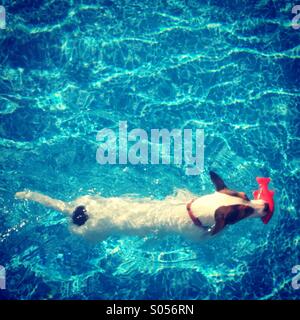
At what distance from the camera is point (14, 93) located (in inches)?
301

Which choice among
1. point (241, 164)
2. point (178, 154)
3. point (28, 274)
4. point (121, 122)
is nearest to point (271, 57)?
point (241, 164)

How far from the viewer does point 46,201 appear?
632 centimetres

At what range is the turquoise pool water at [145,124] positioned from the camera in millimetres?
6609

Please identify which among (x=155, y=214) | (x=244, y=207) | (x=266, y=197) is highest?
(x=266, y=197)

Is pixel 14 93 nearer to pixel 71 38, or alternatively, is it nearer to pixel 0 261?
pixel 71 38

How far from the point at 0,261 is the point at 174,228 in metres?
3.44

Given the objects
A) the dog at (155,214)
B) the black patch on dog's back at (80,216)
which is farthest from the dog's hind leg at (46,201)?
the black patch on dog's back at (80,216)

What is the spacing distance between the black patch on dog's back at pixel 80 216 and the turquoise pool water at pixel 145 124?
0.98 meters

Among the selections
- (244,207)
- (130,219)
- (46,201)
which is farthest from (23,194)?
(244,207)

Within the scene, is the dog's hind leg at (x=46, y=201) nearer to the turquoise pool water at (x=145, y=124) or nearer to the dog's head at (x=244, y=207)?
the turquoise pool water at (x=145, y=124)

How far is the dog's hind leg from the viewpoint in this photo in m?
6.16

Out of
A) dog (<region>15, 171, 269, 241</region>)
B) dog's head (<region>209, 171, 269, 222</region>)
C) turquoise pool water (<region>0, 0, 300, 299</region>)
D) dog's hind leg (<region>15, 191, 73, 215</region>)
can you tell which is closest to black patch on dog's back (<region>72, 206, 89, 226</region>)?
dog (<region>15, 171, 269, 241</region>)

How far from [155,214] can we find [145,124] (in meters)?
2.23

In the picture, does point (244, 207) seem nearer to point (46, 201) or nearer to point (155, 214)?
point (155, 214)
